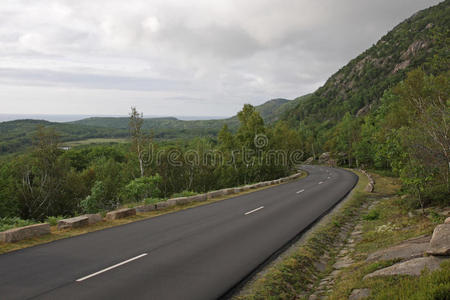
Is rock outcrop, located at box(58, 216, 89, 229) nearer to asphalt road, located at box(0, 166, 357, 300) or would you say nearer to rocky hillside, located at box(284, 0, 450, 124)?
asphalt road, located at box(0, 166, 357, 300)

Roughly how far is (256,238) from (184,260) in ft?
10.2

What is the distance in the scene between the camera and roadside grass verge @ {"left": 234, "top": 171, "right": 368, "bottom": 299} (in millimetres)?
6090

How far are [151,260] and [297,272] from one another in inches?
149

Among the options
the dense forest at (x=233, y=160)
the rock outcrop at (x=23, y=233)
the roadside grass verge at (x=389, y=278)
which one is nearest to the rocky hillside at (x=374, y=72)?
the dense forest at (x=233, y=160)

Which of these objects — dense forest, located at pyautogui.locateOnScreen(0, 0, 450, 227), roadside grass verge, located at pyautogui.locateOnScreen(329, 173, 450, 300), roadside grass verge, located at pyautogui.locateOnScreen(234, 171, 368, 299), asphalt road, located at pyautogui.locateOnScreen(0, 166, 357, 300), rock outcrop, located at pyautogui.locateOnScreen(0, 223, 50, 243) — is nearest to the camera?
roadside grass verge, located at pyautogui.locateOnScreen(329, 173, 450, 300)

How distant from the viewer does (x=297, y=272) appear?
7.32 meters

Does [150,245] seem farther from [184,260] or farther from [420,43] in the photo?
[420,43]

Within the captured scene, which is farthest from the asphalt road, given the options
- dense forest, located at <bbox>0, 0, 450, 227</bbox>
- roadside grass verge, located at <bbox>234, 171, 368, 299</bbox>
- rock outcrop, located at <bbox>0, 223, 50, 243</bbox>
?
dense forest, located at <bbox>0, 0, 450, 227</bbox>

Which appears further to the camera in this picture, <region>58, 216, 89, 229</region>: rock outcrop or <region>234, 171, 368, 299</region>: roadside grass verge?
<region>58, 216, 89, 229</region>: rock outcrop

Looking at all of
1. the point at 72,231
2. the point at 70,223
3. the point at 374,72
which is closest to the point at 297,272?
the point at 72,231

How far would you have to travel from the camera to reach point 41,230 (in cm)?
986

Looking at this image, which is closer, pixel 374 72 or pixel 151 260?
pixel 151 260

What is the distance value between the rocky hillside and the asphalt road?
13775 centimetres

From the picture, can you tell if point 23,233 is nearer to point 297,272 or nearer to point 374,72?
point 297,272
